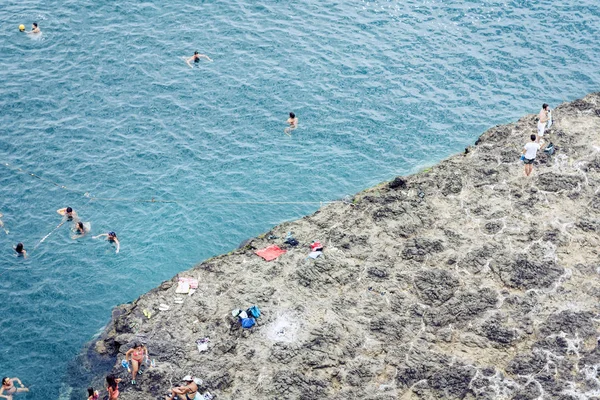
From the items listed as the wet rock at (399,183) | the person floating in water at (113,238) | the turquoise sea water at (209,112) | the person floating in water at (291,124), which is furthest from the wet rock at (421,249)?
the person floating in water at (113,238)

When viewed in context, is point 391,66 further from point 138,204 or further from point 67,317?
point 67,317

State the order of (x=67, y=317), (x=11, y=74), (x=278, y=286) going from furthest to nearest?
(x=11, y=74)
(x=67, y=317)
(x=278, y=286)

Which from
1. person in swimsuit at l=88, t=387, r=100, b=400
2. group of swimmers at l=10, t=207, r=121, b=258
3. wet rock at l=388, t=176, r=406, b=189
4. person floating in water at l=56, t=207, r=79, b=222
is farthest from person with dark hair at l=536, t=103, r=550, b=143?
person in swimsuit at l=88, t=387, r=100, b=400

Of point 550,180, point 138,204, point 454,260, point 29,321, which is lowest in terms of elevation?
point 29,321

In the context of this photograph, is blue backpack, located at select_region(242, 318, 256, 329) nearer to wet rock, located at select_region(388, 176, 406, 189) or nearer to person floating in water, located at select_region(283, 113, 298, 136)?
wet rock, located at select_region(388, 176, 406, 189)

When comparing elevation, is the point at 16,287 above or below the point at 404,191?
below

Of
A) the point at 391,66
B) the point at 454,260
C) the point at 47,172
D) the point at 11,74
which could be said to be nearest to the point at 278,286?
the point at 454,260

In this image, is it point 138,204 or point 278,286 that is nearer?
point 278,286
